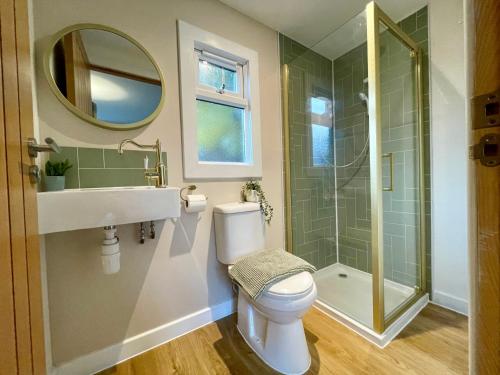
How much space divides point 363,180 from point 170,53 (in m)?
1.82

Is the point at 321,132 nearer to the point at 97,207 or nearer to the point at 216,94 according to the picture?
the point at 216,94

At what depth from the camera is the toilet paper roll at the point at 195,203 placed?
1330 mm

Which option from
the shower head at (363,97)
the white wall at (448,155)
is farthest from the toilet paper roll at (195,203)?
the white wall at (448,155)

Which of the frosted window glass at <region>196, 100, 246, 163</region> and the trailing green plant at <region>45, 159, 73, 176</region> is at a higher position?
the frosted window glass at <region>196, 100, 246, 163</region>

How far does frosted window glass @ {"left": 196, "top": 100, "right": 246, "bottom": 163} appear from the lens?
1.57 m

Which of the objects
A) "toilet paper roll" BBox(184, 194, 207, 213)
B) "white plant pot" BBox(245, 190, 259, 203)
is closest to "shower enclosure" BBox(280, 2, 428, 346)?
"white plant pot" BBox(245, 190, 259, 203)

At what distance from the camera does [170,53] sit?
53.4 inches

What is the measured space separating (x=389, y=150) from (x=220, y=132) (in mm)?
1297

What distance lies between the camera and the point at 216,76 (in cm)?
167

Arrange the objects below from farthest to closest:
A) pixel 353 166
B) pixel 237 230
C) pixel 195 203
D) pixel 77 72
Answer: pixel 353 166
pixel 237 230
pixel 195 203
pixel 77 72

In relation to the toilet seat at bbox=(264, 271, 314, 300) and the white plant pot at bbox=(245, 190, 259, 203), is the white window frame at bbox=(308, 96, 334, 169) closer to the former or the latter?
the white plant pot at bbox=(245, 190, 259, 203)

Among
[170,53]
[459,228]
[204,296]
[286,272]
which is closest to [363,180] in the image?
[459,228]

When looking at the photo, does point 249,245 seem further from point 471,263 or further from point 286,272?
point 471,263

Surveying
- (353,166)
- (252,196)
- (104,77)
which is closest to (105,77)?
(104,77)
